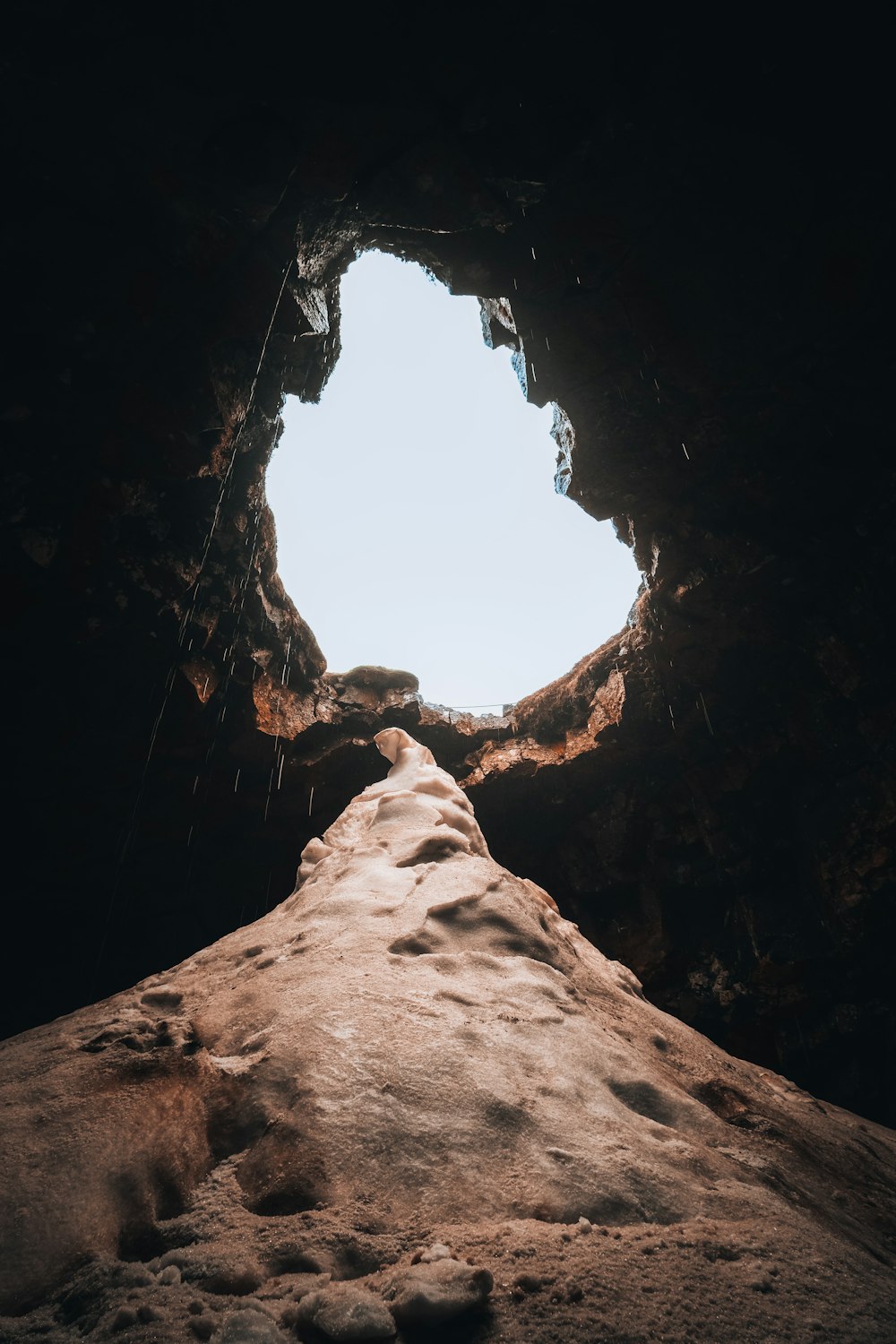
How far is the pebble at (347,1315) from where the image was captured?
4.01 feet

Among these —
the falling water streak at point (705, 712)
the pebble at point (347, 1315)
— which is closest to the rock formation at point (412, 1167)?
the pebble at point (347, 1315)

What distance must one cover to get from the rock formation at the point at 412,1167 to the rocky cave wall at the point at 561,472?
5215 mm

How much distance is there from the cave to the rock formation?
5.18 metres

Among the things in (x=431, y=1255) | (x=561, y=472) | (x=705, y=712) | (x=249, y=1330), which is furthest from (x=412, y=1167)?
(x=561, y=472)

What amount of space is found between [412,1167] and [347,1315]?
1.87 ft

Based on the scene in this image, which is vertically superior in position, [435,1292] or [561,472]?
[561,472]

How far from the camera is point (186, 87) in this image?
5414mm

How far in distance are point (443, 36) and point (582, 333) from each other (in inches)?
118

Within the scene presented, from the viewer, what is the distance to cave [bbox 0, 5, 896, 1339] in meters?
5.64

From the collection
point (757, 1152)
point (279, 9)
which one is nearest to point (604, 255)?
point (279, 9)

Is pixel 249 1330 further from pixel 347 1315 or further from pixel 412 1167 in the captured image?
pixel 412 1167

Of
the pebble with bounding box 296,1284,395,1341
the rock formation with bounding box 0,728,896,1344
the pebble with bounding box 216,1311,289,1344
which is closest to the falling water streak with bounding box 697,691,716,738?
the rock formation with bounding box 0,728,896,1344

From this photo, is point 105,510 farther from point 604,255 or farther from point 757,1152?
point 757,1152

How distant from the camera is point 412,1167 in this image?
179 centimetres
